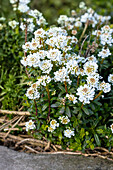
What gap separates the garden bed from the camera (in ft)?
7.64

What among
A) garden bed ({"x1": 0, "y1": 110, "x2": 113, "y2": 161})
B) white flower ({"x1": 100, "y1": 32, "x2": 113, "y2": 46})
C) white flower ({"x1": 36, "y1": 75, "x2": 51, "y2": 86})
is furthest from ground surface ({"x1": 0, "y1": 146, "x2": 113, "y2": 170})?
white flower ({"x1": 100, "y1": 32, "x2": 113, "y2": 46})

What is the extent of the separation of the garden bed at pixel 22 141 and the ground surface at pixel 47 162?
7 cm

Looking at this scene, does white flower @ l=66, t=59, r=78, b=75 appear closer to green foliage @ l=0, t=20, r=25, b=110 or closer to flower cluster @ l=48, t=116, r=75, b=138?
flower cluster @ l=48, t=116, r=75, b=138

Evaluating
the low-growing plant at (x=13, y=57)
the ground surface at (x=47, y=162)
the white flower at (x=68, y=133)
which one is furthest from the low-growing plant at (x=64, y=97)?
the low-growing plant at (x=13, y=57)

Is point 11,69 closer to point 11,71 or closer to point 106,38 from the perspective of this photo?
point 11,71

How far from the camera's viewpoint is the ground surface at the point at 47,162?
6.94 feet

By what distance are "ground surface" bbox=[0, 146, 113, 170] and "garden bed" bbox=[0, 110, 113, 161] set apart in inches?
2.7

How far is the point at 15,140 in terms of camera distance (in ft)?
8.29

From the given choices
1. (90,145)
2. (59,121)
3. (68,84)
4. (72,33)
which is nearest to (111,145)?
(90,145)

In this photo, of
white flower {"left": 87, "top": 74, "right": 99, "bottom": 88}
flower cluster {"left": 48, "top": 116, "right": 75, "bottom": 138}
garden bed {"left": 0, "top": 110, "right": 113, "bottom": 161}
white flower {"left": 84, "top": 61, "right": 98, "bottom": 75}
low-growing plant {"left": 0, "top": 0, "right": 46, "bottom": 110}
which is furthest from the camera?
low-growing plant {"left": 0, "top": 0, "right": 46, "bottom": 110}

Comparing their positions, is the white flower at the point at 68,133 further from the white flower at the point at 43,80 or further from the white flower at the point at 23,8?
the white flower at the point at 23,8

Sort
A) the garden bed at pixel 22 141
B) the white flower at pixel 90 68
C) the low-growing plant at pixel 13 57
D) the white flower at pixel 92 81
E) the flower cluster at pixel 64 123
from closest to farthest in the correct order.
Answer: the white flower at pixel 92 81
the white flower at pixel 90 68
the flower cluster at pixel 64 123
the garden bed at pixel 22 141
the low-growing plant at pixel 13 57

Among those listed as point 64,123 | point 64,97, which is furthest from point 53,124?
point 64,97

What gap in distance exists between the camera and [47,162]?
86.0 inches
